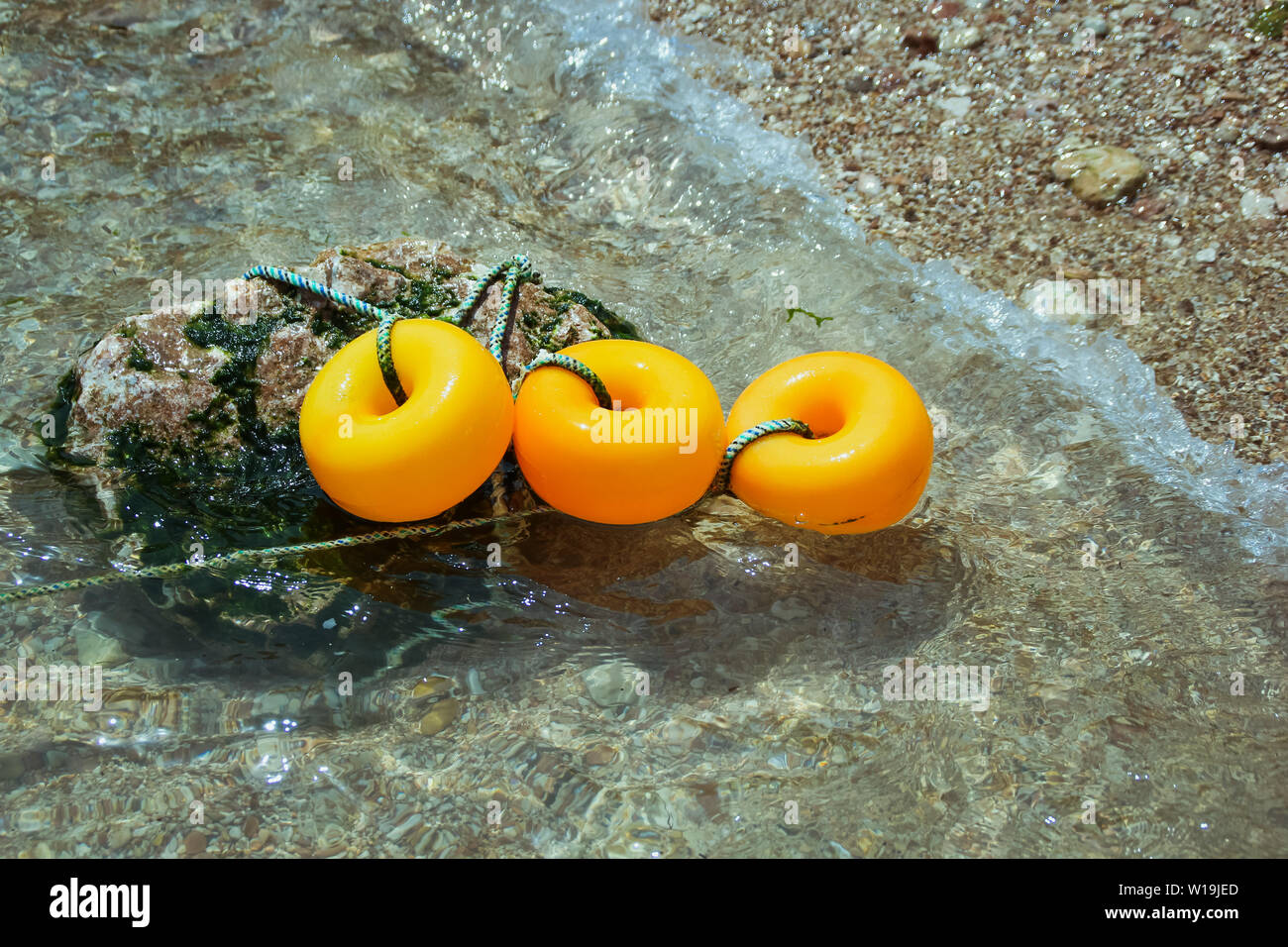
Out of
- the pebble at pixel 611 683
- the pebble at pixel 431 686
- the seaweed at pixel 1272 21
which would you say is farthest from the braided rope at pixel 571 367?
the seaweed at pixel 1272 21

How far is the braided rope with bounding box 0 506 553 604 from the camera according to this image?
3223 millimetres

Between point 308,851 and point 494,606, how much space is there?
1.00 metres

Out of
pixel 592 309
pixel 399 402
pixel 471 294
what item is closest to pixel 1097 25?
pixel 592 309

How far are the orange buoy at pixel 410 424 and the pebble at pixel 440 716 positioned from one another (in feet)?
2.05

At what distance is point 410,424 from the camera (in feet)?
9.77

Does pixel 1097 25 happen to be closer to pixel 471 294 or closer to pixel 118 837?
pixel 471 294

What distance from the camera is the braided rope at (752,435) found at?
3295 millimetres

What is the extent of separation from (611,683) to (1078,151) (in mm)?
3926

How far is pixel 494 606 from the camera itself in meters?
3.39

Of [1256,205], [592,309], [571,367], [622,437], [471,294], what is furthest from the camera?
[1256,205]

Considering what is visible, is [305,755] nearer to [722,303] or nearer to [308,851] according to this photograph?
[308,851]

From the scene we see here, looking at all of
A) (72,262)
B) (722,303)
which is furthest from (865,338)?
(72,262)

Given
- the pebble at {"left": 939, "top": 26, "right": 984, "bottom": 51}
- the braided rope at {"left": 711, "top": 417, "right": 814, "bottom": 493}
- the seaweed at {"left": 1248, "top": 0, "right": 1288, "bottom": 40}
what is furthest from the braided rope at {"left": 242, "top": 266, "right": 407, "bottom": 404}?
the seaweed at {"left": 1248, "top": 0, "right": 1288, "bottom": 40}
